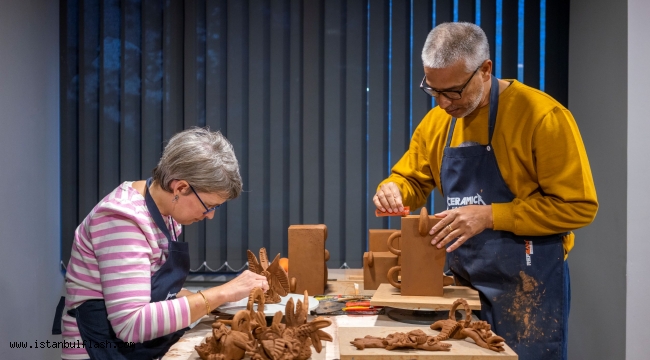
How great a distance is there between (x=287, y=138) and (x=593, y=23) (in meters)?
1.92

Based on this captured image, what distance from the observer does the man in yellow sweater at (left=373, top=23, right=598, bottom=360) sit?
80.4 inches

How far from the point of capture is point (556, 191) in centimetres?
205

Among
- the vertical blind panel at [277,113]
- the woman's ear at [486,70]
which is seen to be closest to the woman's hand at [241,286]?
the woman's ear at [486,70]

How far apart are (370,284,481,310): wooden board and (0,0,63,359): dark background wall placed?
203 cm

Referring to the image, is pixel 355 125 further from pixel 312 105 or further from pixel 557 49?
pixel 557 49

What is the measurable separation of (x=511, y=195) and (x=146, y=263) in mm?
1267

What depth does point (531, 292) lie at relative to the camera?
209 centimetres

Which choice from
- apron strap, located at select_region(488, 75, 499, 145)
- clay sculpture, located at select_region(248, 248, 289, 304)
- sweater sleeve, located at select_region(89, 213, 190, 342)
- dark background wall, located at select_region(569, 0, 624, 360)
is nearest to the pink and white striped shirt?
sweater sleeve, located at select_region(89, 213, 190, 342)

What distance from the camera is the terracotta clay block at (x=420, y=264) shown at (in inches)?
78.3

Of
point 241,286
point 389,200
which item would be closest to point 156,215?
point 241,286

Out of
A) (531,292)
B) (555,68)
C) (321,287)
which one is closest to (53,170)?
(321,287)

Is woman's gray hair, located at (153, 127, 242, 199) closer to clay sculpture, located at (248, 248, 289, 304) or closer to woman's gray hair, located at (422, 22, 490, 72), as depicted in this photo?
clay sculpture, located at (248, 248, 289, 304)

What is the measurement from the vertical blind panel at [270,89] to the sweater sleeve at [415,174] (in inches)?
48.5

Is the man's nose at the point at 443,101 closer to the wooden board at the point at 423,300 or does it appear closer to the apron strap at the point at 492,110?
the apron strap at the point at 492,110
